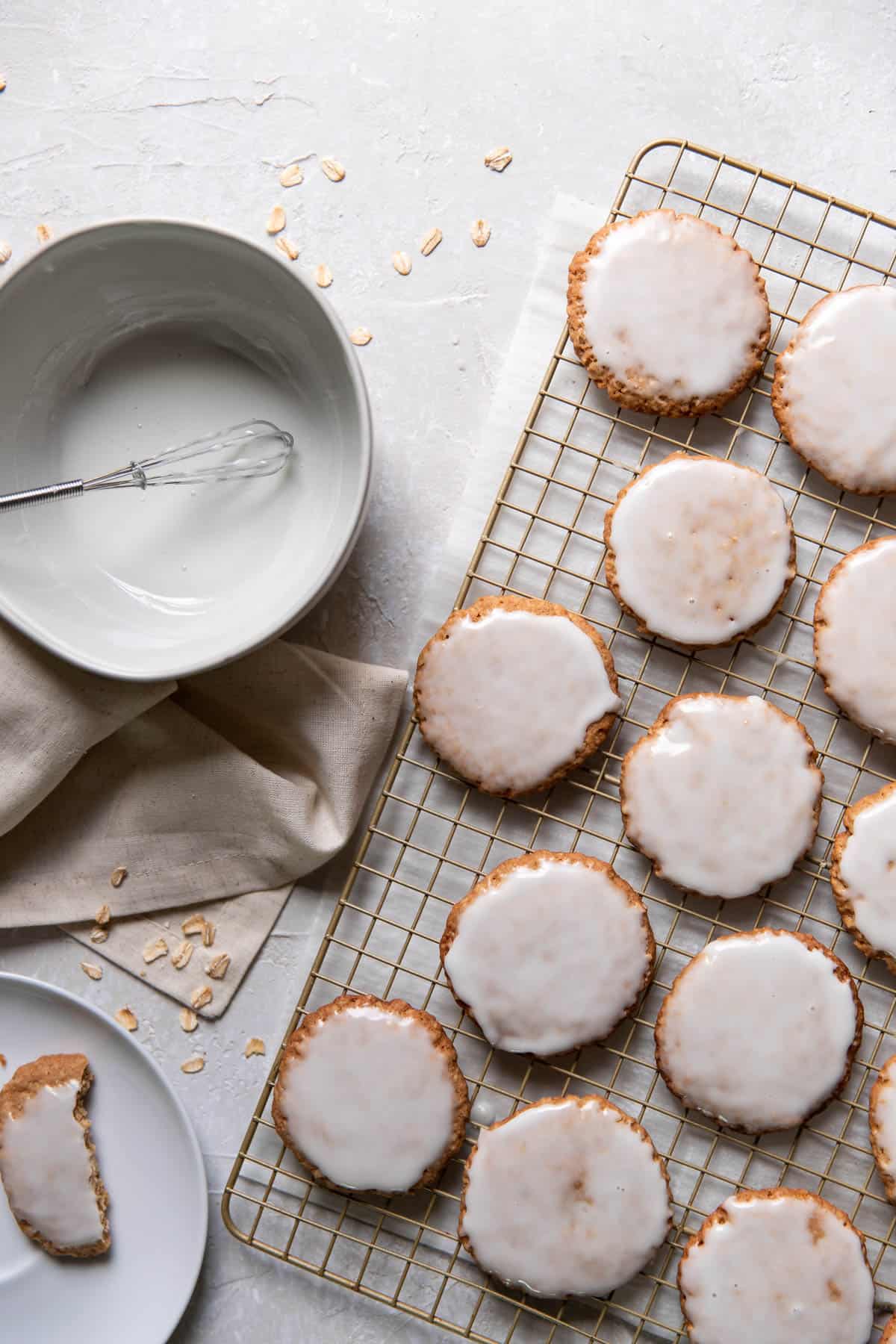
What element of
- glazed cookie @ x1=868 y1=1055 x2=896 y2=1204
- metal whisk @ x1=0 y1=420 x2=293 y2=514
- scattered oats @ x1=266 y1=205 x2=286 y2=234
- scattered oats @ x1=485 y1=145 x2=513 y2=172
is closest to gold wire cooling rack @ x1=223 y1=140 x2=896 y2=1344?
glazed cookie @ x1=868 y1=1055 x2=896 y2=1204

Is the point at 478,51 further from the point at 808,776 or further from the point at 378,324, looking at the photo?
the point at 808,776

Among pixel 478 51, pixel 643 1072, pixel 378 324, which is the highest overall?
pixel 478 51

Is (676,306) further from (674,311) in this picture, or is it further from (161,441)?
(161,441)

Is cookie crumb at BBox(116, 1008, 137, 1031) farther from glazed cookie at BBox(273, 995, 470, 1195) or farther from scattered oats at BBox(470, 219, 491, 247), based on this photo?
scattered oats at BBox(470, 219, 491, 247)

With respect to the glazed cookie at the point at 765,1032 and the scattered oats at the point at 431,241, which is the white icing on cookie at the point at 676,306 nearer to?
the scattered oats at the point at 431,241

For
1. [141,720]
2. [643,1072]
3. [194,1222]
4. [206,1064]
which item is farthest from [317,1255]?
[141,720]
